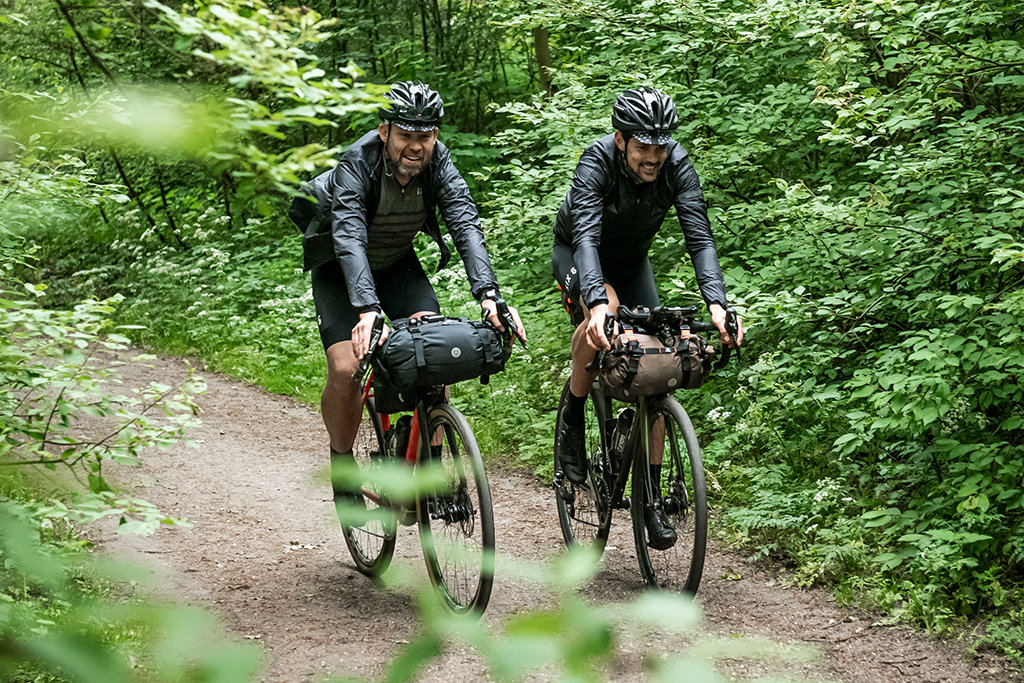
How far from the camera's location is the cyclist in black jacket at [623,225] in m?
4.40

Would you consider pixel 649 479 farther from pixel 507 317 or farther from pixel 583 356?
pixel 507 317

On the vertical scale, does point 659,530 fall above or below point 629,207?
below

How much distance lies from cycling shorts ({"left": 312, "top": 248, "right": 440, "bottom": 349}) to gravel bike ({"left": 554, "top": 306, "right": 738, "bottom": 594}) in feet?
3.34

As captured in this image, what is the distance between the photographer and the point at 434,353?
13.2ft

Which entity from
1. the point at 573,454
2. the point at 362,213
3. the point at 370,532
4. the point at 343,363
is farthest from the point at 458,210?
the point at 370,532

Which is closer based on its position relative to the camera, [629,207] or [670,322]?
[670,322]

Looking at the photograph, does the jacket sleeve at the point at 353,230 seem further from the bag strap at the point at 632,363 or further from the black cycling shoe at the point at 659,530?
the black cycling shoe at the point at 659,530

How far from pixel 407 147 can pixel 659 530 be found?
7.00ft

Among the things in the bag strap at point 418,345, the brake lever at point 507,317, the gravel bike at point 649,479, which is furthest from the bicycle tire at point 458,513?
the gravel bike at point 649,479

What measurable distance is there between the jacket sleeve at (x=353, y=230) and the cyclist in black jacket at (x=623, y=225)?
3.34ft

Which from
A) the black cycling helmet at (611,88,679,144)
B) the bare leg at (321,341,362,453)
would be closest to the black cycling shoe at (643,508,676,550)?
the bare leg at (321,341,362,453)

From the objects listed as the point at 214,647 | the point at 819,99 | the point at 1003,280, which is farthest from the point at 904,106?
the point at 214,647

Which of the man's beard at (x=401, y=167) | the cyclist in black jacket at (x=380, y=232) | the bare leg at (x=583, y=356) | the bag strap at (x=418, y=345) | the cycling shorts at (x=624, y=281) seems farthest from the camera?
the cycling shorts at (x=624, y=281)

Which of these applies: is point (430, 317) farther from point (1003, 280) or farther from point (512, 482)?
point (1003, 280)
